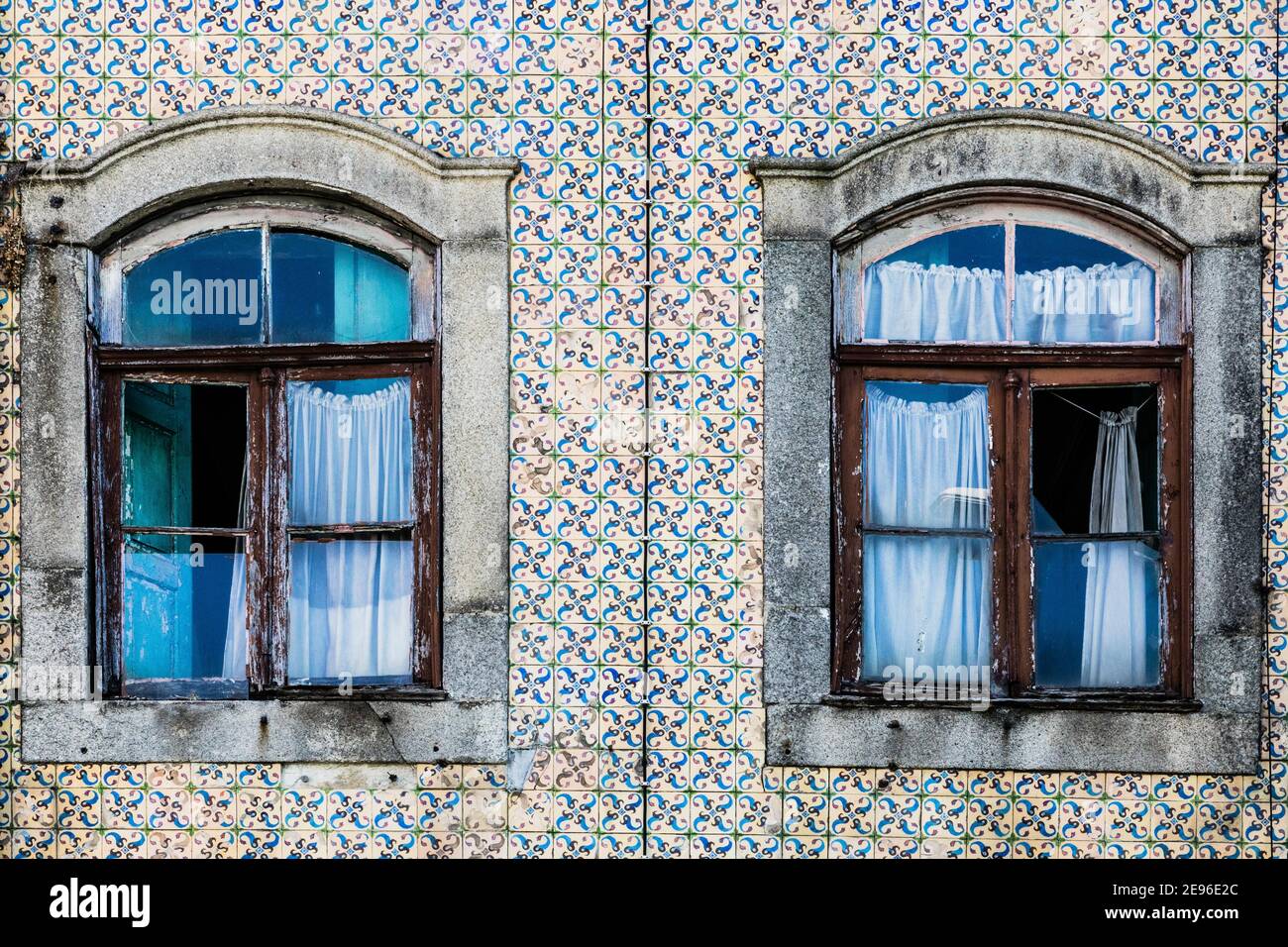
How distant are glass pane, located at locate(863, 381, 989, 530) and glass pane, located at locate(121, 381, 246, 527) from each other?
2.32 meters

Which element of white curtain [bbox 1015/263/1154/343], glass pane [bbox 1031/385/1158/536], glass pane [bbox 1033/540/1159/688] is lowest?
glass pane [bbox 1033/540/1159/688]

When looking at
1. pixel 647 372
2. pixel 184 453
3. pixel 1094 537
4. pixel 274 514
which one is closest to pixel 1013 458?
pixel 1094 537

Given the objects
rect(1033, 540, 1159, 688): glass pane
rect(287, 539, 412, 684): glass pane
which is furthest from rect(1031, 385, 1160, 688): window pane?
rect(287, 539, 412, 684): glass pane

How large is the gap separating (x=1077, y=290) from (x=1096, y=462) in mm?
624

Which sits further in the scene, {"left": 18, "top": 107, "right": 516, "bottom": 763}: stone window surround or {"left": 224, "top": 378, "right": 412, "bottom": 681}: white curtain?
{"left": 224, "top": 378, "right": 412, "bottom": 681}: white curtain

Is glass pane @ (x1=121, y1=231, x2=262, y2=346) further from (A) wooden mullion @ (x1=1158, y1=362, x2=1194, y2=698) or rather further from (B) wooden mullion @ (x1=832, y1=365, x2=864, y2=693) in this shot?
(A) wooden mullion @ (x1=1158, y1=362, x2=1194, y2=698)

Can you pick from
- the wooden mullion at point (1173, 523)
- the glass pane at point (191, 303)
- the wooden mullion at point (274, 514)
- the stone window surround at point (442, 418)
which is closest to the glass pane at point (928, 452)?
the wooden mullion at point (1173, 523)

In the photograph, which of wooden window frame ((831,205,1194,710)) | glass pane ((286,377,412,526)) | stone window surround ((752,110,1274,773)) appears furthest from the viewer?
glass pane ((286,377,412,526))

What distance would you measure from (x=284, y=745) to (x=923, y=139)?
3.13 meters

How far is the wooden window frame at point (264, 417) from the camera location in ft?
17.0

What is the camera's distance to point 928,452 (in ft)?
17.1

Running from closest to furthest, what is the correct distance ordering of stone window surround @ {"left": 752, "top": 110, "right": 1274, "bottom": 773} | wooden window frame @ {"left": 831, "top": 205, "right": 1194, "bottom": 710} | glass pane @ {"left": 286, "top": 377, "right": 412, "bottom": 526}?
1. stone window surround @ {"left": 752, "top": 110, "right": 1274, "bottom": 773}
2. wooden window frame @ {"left": 831, "top": 205, "right": 1194, "bottom": 710}
3. glass pane @ {"left": 286, "top": 377, "right": 412, "bottom": 526}

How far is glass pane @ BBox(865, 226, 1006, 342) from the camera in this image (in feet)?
17.1

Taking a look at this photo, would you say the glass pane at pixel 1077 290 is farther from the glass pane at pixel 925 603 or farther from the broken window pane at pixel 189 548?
the broken window pane at pixel 189 548
